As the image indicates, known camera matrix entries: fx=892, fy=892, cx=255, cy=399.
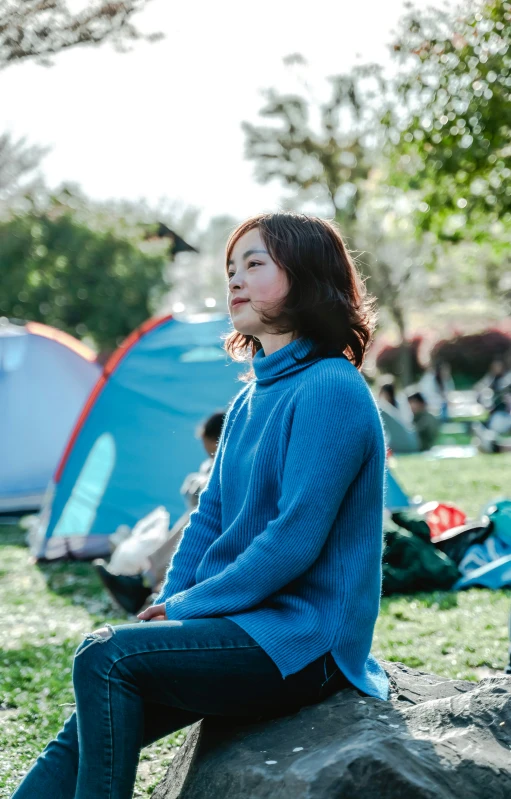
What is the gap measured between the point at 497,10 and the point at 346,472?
4.45 meters

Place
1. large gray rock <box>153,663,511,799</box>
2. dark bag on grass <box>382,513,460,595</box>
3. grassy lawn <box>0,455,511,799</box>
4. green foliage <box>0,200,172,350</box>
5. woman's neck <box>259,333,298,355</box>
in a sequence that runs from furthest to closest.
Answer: green foliage <box>0,200,172,350</box>
dark bag on grass <box>382,513,460,595</box>
grassy lawn <box>0,455,511,799</box>
woman's neck <box>259,333,298,355</box>
large gray rock <box>153,663,511,799</box>

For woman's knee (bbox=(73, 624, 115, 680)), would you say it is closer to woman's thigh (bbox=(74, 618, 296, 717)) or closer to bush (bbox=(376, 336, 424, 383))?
woman's thigh (bbox=(74, 618, 296, 717))

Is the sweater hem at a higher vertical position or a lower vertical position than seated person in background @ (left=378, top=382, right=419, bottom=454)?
higher

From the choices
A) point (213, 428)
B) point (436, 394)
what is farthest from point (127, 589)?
point (436, 394)

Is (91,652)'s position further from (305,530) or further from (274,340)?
(274,340)

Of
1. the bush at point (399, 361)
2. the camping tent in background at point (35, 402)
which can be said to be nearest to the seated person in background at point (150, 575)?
the camping tent in background at point (35, 402)

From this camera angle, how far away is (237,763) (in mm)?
1867

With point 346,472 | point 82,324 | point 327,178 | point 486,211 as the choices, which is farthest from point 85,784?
point 327,178

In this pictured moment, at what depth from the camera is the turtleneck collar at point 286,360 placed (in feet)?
6.93

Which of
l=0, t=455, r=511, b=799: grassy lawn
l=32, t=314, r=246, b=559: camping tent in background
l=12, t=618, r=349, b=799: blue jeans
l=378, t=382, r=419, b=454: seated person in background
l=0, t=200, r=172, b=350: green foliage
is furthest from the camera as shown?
l=0, t=200, r=172, b=350: green foliage

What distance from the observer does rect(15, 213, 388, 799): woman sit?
6.03ft

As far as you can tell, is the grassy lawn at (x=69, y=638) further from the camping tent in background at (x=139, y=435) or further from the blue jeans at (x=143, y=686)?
the blue jeans at (x=143, y=686)

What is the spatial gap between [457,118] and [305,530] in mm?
5005

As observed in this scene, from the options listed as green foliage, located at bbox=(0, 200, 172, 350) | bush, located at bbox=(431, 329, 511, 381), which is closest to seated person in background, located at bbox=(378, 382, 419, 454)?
green foliage, located at bbox=(0, 200, 172, 350)
